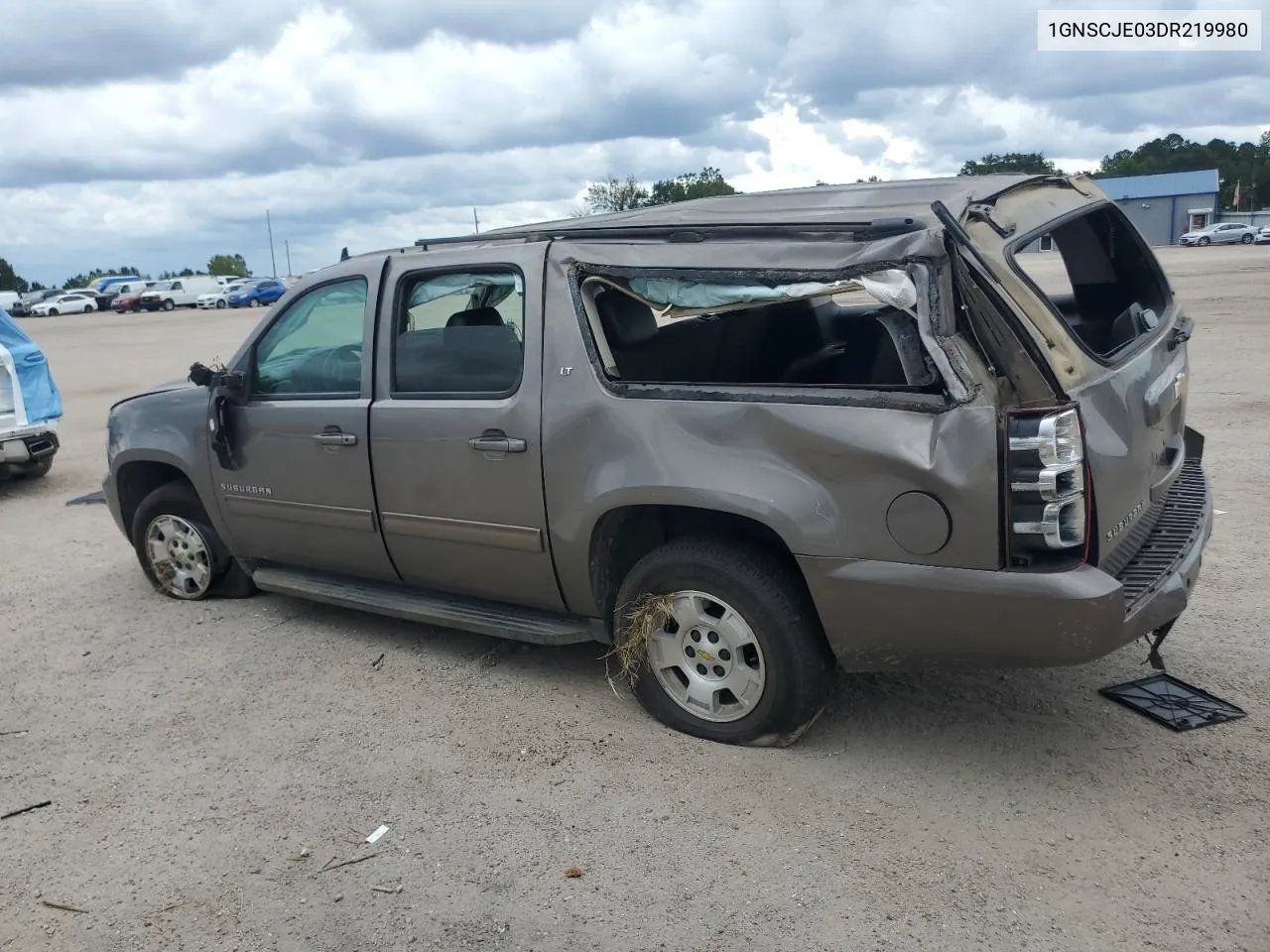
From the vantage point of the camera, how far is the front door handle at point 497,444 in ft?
14.1

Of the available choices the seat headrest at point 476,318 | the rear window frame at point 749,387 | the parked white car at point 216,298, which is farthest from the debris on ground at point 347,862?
the parked white car at point 216,298

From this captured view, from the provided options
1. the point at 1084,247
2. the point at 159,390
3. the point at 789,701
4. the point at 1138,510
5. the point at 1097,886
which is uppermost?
the point at 1084,247

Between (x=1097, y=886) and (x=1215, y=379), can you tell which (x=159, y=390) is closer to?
(x=1097, y=886)

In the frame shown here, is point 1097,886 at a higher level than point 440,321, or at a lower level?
lower

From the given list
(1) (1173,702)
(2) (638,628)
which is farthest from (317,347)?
(1) (1173,702)

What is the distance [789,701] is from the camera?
3.87m

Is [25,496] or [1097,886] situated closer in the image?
[1097,886]

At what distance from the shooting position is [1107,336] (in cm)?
481

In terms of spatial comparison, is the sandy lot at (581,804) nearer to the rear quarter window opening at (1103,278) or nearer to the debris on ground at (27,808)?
the debris on ground at (27,808)

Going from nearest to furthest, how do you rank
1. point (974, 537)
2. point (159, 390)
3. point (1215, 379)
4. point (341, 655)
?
1. point (974, 537)
2. point (341, 655)
3. point (159, 390)
4. point (1215, 379)

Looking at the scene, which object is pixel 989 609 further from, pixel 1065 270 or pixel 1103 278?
pixel 1103 278

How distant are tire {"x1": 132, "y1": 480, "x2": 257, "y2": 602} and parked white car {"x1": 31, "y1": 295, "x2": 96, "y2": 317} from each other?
196 ft

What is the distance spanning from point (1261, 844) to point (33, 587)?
653 cm

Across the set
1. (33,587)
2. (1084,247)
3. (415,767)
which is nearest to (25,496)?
(33,587)
